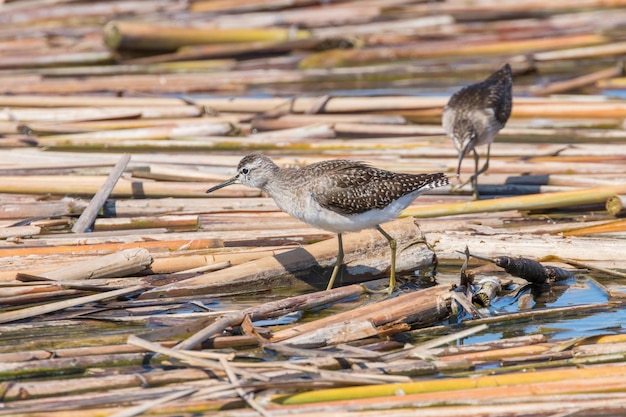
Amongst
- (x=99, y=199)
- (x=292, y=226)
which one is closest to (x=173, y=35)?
(x=99, y=199)

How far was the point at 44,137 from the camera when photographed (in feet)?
37.1

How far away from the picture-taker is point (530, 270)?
25.1 feet

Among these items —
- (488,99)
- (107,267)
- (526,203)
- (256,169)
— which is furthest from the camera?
(488,99)

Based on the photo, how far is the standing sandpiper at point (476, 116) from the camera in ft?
32.9

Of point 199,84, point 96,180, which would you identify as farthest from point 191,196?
point 199,84

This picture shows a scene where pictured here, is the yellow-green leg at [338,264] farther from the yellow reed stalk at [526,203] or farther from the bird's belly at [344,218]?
the yellow reed stalk at [526,203]

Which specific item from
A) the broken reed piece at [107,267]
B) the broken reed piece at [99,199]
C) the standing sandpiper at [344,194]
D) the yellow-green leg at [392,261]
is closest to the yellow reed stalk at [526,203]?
the standing sandpiper at [344,194]

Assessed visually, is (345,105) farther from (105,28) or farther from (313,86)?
(105,28)

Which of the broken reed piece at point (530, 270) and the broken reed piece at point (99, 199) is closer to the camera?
the broken reed piece at point (530, 270)

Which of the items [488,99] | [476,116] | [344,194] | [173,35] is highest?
[173,35]

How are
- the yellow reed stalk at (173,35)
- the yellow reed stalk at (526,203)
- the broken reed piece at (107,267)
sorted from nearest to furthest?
the broken reed piece at (107,267)
the yellow reed stalk at (526,203)
the yellow reed stalk at (173,35)

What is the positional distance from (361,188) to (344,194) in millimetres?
199

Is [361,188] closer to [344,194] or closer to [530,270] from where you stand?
[344,194]

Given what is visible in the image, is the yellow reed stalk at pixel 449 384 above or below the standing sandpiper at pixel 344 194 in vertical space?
below
